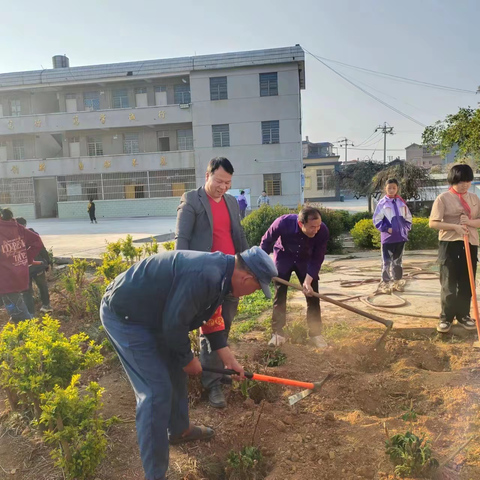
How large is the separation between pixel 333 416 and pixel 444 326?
207cm

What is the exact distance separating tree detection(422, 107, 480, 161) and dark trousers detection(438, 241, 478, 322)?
6748 millimetres

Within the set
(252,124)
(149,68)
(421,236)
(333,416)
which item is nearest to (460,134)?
(421,236)

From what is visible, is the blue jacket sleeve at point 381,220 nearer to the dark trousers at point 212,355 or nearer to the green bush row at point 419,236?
the dark trousers at point 212,355

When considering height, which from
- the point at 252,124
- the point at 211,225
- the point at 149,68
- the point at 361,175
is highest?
the point at 149,68

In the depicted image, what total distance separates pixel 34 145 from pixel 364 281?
28824 millimetres

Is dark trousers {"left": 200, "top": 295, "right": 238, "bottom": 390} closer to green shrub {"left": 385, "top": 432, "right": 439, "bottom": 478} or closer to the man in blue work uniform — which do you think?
the man in blue work uniform

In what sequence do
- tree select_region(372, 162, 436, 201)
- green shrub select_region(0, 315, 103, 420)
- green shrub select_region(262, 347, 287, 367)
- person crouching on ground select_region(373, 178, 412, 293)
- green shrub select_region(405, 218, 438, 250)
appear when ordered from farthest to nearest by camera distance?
tree select_region(372, 162, 436, 201)
green shrub select_region(405, 218, 438, 250)
person crouching on ground select_region(373, 178, 412, 293)
green shrub select_region(262, 347, 287, 367)
green shrub select_region(0, 315, 103, 420)

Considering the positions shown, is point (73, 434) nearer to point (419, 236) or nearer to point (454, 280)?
point (454, 280)

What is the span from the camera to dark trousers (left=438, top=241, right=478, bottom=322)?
13.7ft

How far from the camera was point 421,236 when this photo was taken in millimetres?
10055

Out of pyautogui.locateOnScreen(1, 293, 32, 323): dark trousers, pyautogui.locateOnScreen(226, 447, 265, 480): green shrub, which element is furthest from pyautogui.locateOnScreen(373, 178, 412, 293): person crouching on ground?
pyautogui.locateOnScreen(1, 293, 32, 323): dark trousers

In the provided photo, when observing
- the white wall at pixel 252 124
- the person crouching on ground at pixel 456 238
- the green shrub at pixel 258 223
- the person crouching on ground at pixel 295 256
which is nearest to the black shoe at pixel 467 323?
the person crouching on ground at pixel 456 238

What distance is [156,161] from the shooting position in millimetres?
27500

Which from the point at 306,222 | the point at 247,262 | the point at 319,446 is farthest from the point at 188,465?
the point at 306,222
